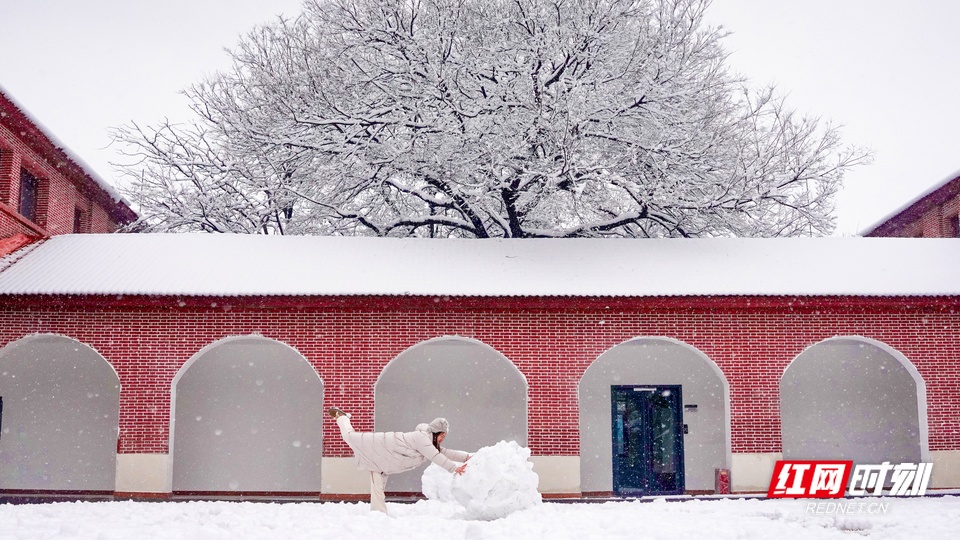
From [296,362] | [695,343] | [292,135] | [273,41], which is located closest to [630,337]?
[695,343]

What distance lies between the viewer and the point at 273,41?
22109 mm

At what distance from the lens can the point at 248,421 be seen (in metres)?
15.4

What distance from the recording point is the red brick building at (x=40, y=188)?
50.8ft

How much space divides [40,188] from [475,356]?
1042 centimetres

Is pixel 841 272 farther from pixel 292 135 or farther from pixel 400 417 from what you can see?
pixel 292 135

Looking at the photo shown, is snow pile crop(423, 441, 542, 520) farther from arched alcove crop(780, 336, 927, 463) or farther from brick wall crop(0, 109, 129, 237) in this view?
brick wall crop(0, 109, 129, 237)

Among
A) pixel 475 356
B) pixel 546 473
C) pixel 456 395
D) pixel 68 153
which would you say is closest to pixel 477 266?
pixel 475 356

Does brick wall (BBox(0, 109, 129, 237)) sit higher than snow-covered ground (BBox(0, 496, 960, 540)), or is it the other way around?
brick wall (BBox(0, 109, 129, 237))

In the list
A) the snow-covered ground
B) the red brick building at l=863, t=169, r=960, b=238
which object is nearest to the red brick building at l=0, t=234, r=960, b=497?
the snow-covered ground

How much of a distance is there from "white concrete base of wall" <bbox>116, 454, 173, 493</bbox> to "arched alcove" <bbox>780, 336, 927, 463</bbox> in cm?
1119

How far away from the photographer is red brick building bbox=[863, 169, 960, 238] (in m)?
21.1

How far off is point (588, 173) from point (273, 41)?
9455 mm

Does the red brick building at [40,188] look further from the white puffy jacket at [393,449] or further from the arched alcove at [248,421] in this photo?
the white puffy jacket at [393,449]

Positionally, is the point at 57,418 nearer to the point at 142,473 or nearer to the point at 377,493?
the point at 142,473
